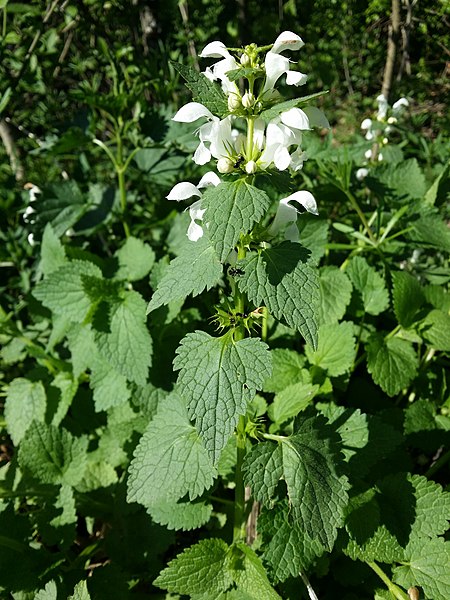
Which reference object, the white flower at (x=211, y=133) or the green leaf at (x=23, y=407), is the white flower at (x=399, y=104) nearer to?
the white flower at (x=211, y=133)

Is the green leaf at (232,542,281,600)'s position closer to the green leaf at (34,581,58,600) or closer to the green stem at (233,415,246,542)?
the green stem at (233,415,246,542)

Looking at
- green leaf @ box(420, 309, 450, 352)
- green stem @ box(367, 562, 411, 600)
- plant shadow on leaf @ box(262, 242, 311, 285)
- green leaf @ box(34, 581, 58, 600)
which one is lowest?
green stem @ box(367, 562, 411, 600)

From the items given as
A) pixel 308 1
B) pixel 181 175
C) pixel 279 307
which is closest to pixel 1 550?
pixel 279 307

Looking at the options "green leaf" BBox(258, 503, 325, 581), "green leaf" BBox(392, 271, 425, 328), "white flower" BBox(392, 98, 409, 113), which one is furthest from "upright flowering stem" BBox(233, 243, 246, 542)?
"white flower" BBox(392, 98, 409, 113)

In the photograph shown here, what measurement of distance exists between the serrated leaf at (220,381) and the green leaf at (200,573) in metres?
0.47

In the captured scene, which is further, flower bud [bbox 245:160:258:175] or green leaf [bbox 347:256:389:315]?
green leaf [bbox 347:256:389:315]

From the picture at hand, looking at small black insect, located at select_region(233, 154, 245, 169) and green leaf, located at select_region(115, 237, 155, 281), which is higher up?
small black insect, located at select_region(233, 154, 245, 169)

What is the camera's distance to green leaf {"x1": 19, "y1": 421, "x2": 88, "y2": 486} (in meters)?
1.76

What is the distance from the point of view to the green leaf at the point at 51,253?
2072mm

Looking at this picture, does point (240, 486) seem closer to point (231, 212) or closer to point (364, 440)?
point (364, 440)

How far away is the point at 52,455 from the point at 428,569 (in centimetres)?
128

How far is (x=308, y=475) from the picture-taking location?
1.21 metres

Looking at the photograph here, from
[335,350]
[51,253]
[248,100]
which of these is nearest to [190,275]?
[248,100]

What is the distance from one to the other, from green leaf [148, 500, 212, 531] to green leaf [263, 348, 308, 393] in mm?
444
